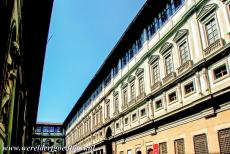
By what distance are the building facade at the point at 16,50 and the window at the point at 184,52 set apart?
8.90m

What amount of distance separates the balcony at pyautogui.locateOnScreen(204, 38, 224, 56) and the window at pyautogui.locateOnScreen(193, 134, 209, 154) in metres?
4.62

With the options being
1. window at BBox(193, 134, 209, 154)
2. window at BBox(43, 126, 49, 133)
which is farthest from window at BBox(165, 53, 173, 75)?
window at BBox(43, 126, 49, 133)

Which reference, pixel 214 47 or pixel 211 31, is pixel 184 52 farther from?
pixel 214 47

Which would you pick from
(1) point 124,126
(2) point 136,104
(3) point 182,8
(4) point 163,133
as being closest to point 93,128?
(1) point 124,126

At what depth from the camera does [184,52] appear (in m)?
16.5

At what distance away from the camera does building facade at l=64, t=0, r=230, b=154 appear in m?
13.2

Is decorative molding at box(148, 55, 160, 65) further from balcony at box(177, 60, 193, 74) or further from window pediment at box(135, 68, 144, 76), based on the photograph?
balcony at box(177, 60, 193, 74)

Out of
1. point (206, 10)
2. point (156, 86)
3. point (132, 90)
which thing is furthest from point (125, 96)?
point (206, 10)

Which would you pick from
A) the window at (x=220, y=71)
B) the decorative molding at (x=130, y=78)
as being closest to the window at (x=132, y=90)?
the decorative molding at (x=130, y=78)

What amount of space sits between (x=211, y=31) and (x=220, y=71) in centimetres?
250

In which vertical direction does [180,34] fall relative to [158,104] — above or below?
above

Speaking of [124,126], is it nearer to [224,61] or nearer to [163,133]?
[163,133]

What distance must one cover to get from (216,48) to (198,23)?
8.08ft

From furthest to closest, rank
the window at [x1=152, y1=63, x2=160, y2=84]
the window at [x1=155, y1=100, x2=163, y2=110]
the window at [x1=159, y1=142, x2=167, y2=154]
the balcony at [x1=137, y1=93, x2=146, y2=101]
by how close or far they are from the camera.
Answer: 1. the balcony at [x1=137, y1=93, x2=146, y2=101]
2. the window at [x1=152, y1=63, x2=160, y2=84]
3. the window at [x1=155, y1=100, x2=163, y2=110]
4. the window at [x1=159, y1=142, x2=167, y2=154]
